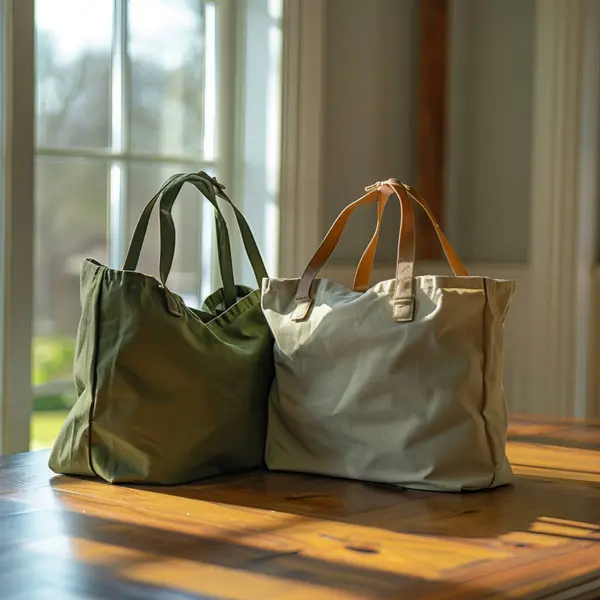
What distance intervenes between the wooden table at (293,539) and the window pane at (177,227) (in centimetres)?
106

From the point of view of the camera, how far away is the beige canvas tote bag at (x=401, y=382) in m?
1.20

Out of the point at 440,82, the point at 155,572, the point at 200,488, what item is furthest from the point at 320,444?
the point at 440,82

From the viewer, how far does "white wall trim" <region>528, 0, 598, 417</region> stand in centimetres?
258

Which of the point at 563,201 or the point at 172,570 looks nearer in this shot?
the point at 172,570

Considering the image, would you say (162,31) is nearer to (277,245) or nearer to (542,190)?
(277,245)

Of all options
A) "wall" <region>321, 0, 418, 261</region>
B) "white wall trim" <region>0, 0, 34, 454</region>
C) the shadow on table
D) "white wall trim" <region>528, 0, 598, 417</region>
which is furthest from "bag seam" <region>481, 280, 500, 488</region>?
"white wall trim" <region>528, 0, 598, 417</region>

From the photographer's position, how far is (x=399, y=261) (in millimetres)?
1230

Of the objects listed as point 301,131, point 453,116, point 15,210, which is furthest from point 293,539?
point 453,116

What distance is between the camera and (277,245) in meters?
2.42

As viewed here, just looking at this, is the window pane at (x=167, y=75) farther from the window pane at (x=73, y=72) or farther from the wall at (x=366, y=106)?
the wall at (x=366, y=106)

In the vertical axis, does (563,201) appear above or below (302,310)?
above

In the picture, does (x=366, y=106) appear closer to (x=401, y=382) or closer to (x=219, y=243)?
(x=219, y=243)

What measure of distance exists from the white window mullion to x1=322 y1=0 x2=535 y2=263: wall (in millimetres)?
526

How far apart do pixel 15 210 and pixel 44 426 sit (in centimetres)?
52
